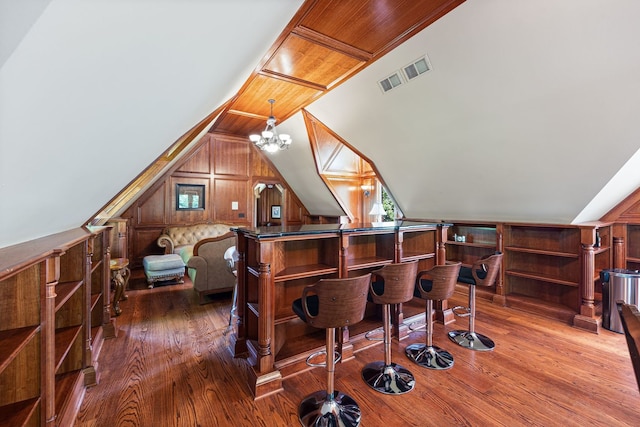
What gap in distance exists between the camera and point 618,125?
2277mm

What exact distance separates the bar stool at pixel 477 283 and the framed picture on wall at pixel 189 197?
5799 millimetres

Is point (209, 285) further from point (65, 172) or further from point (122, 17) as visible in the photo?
point (122, 17)

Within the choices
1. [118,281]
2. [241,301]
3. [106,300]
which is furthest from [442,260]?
[118,281]

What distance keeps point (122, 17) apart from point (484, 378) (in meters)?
3.00

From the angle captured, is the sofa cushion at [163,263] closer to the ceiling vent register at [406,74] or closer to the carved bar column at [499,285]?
the ceiling vent register at [406,74]

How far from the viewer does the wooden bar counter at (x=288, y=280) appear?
2037 mm

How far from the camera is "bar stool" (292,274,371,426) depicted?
1.62 m

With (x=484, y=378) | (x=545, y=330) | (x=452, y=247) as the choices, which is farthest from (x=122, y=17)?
(x=452, y=247)

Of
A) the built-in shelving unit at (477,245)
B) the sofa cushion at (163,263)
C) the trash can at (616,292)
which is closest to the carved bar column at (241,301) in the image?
the sofa cushion at (163,263)

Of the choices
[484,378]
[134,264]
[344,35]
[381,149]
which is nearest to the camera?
[484,378]

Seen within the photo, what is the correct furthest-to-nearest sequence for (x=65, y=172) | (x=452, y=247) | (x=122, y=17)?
1. (x=452, y=247)
2. (x=65, y=172)
3. (x=122, y=17)

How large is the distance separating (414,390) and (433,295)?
2.34 ft

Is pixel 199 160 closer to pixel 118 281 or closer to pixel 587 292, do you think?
pixel 118 281

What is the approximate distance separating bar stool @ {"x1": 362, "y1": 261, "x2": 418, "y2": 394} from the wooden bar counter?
15.0 inches
